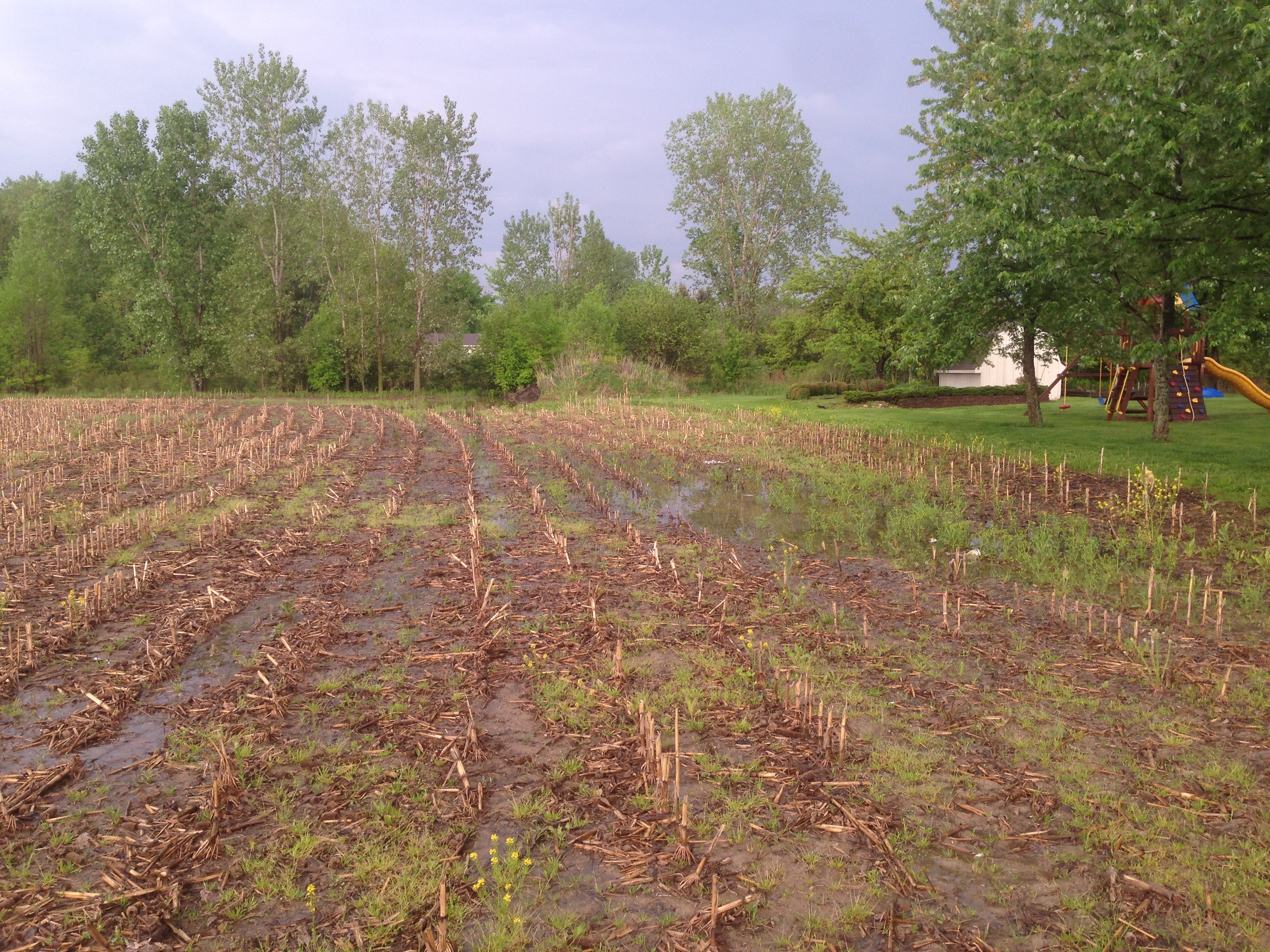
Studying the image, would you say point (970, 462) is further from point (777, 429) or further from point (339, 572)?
point (339, 572)

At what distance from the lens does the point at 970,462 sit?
17.4 meters

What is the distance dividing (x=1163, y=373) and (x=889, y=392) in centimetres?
1729

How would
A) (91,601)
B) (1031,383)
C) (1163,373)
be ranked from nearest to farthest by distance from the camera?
(91,601), (1163,373), (1031,383)

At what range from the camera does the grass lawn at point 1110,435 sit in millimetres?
14672

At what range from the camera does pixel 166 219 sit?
4269cm

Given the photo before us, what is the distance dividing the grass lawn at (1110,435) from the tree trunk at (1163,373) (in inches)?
13.8

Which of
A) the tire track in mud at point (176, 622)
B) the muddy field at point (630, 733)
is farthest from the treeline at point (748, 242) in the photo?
the tire track in mud at point (176, 622)

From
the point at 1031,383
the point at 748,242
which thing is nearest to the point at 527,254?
the point at 748,242

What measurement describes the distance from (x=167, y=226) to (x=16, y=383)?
1337cm

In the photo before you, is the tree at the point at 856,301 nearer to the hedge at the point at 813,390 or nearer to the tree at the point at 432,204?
Result: the hedge at the point at 813,390

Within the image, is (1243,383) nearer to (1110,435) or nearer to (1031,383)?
(1110,435)

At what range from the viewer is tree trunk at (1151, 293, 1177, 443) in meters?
17.4

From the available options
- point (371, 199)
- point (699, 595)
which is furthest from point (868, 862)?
point (371, 199)

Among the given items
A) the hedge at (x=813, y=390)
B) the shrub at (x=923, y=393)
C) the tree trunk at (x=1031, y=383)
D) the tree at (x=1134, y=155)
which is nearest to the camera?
the tree at (x=1134, y=155)
